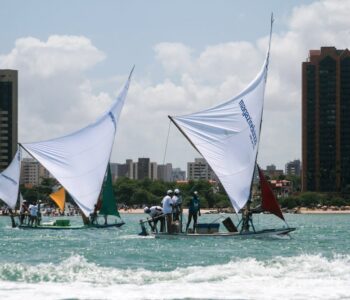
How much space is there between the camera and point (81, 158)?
5775 centimetres

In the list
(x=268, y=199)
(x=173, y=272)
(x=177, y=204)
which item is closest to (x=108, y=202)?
(x=177, y=204)

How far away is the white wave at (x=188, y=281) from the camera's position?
24141 mm

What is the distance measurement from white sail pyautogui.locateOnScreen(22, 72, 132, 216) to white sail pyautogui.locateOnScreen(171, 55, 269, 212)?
510 inches

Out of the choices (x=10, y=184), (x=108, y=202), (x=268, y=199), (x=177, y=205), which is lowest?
(x=177, y=205)

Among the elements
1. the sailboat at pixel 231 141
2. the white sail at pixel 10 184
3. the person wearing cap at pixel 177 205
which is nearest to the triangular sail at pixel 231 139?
the sailboat at pixel 231 141

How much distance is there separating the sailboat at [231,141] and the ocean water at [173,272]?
542cm

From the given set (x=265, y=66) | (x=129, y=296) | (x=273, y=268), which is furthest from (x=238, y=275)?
(x=265, y=66)

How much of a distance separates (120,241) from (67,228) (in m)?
16.0

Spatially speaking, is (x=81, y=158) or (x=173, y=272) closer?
(x=173, y=272)

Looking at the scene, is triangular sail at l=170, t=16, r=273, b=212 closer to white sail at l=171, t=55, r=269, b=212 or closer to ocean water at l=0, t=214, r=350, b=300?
white sail at l=171, t=55, r=269, b=212

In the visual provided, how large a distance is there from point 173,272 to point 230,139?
19.1 m

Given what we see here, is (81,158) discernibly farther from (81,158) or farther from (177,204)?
(177,204)

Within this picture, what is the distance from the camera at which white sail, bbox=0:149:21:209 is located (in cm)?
7138

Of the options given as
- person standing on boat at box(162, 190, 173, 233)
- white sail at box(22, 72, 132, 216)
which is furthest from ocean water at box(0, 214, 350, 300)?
white sail at box(22, 72, 132, 216)
